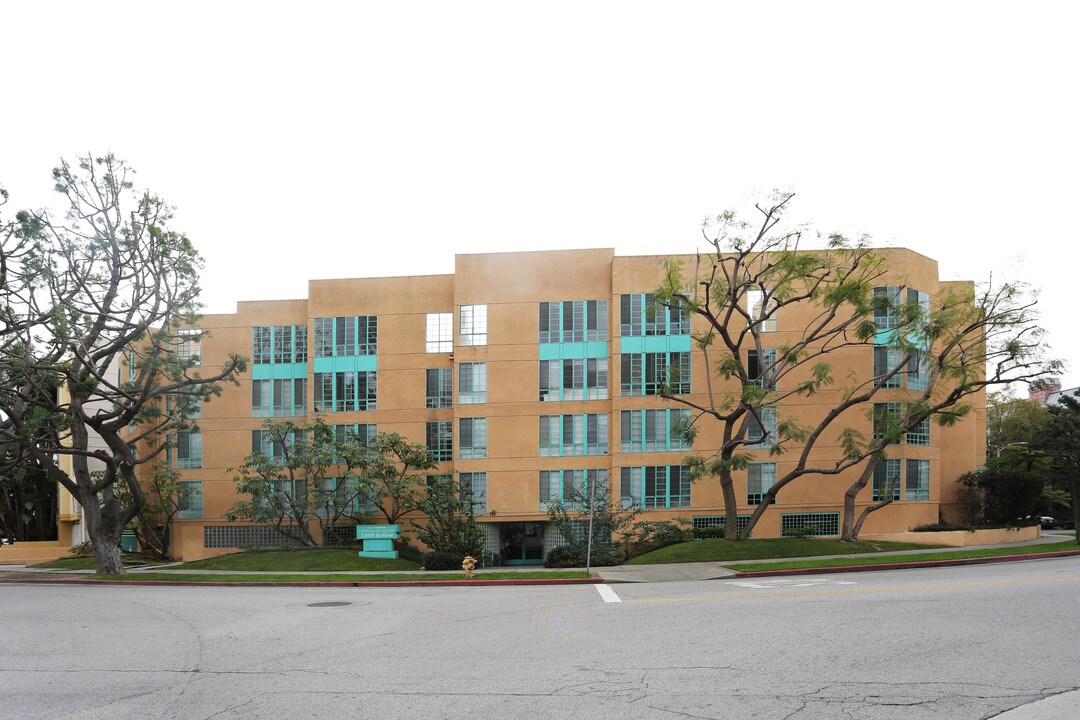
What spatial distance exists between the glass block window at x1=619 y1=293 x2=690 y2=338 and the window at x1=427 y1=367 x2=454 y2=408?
8.22 meters

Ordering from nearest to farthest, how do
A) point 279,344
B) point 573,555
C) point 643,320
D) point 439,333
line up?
point 573,555, point 643,320, point 439,333, point 279,344

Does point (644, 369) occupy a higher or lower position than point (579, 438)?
higher

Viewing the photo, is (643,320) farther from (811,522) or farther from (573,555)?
(811,522)

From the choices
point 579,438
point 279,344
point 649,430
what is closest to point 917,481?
point 649,430

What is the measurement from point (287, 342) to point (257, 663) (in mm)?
29686

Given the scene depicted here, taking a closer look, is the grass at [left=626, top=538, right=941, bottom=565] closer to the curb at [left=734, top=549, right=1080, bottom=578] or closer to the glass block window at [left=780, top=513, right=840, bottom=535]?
the curb at [left=734, top=549, right=1080, bottom=578]

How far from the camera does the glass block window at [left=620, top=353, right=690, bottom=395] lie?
34.3 metres

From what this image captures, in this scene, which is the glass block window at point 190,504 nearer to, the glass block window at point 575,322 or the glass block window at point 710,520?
the glass block window at point 575,322

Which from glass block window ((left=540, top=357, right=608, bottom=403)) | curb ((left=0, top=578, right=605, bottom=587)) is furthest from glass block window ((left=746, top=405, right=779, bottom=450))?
curb ((left=0, top=578, right=605, bottom=587))

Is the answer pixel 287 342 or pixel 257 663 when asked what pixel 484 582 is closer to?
pixel 257 663

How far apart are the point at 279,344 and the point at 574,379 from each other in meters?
14.3

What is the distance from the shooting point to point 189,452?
38969 mm

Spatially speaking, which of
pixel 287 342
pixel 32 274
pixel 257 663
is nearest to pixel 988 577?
pixel 257 663

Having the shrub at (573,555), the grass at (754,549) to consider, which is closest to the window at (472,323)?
the shrub at (573,555)
